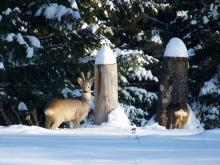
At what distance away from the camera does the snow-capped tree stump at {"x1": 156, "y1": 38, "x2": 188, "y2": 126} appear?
10.4 metres

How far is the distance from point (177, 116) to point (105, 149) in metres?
4.15

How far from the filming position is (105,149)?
6.10 meters

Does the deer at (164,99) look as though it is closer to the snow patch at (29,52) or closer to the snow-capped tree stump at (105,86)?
the snow-capped tree stump at (105,86)

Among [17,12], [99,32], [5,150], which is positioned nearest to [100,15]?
[99,32]

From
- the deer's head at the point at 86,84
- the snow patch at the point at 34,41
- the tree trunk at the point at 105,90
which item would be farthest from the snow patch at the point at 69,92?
the tree trunk at the point at 105,90

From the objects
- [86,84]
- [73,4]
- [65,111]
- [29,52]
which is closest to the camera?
[65,111]

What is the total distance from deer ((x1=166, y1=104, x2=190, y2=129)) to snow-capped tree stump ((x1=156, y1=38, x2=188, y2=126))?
10 centimetres

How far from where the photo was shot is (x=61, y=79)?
54.5 ft

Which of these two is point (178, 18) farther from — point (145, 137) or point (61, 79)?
point (145, 137)

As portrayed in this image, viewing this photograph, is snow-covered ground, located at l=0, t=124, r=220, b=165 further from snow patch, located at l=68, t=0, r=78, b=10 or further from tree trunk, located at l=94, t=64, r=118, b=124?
snow patch, located at l=68, t=0, r=78, b=10

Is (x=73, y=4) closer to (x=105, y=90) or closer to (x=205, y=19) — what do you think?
(x=205, y=19)

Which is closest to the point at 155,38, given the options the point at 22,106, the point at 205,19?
the point at 205,19

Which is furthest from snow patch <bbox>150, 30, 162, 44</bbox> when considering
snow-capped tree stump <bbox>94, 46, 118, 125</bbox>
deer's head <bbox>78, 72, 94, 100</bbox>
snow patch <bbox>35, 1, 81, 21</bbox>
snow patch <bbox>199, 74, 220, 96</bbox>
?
snow-capped tree stump <bbox>94, 46, 118, 125</bbox>

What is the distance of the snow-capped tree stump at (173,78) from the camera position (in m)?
10.4
